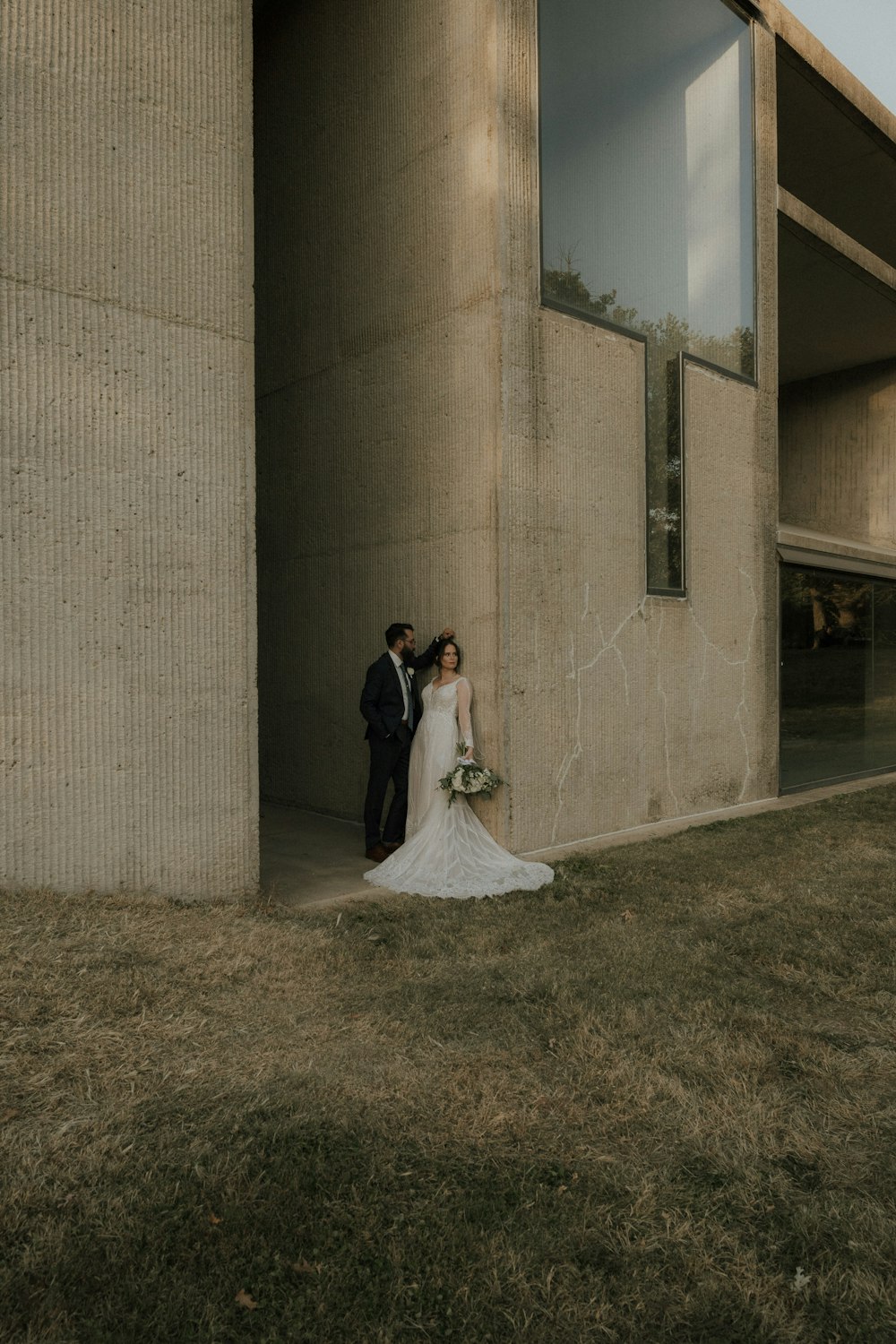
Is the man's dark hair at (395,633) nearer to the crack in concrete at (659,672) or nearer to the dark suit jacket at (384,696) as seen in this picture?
the dark suit jacket at (384,696)

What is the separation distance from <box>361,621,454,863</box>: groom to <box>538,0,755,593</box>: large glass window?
263cm

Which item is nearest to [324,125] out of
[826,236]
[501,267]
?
[501,267]

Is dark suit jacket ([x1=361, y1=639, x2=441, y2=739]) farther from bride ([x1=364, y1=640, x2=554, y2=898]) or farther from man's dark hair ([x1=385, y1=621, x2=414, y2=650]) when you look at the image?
bride ([x1=364, y1=640, x2=554, y2=898])

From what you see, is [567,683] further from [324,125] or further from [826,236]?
[826,236]

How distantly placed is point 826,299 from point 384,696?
1068 cm

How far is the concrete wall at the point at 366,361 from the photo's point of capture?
25.0 ft

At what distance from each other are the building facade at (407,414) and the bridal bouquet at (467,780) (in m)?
0.23

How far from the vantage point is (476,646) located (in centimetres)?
758

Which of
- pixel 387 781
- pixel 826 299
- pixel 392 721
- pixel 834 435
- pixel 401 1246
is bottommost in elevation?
pixel 401 1246

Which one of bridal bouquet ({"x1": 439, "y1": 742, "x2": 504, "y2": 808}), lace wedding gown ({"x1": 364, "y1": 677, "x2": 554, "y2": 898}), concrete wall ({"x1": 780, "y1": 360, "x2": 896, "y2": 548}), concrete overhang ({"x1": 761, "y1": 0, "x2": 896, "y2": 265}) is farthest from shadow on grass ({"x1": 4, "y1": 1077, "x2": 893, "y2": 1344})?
concrete wall ({"x1": 780, "y1": 360, "x2": 896, "y2": 548})

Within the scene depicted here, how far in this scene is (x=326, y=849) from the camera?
798cm

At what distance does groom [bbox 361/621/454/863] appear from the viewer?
7.74 m

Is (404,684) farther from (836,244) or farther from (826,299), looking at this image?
(826,299)

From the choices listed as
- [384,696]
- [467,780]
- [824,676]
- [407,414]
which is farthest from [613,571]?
[824,676]
